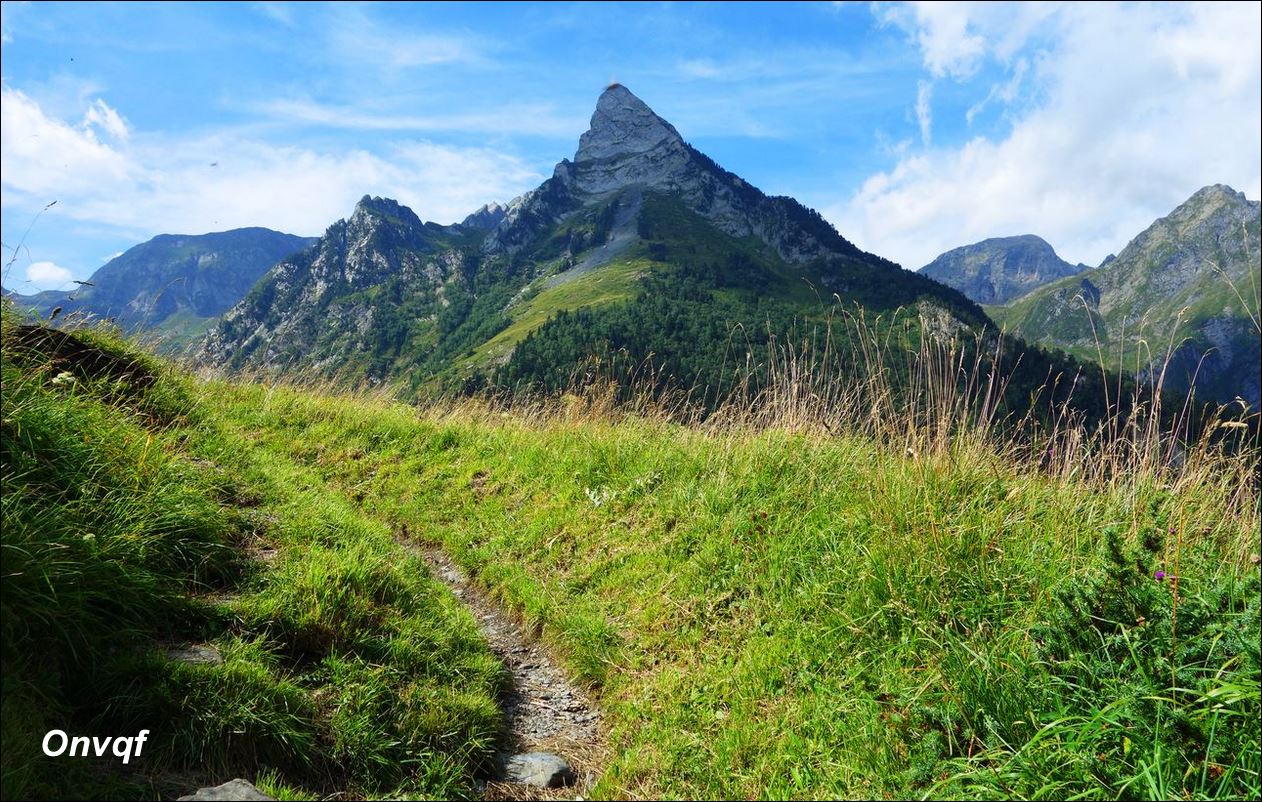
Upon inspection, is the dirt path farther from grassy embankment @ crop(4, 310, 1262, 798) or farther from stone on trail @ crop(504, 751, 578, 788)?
grassy embankment @ crop(4, 310, 1262, 798)

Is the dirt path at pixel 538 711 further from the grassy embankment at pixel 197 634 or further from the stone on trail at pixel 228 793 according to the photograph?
the stone on trail at pixel 228 793

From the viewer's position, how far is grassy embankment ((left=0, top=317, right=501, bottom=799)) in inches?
132

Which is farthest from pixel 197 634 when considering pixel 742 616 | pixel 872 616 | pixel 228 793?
pixel 872 616

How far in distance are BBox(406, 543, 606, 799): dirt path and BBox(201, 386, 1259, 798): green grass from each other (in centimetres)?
19

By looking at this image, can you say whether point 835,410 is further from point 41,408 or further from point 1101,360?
point 41,408

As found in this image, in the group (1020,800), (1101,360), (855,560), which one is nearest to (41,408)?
(855,560)

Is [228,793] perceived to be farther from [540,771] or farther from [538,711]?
[538,711]

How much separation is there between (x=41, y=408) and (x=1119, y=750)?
7152mm

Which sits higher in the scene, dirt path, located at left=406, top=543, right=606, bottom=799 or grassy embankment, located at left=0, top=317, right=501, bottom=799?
grassy embankment, located at left=0, top=317, right=501, bottom=799

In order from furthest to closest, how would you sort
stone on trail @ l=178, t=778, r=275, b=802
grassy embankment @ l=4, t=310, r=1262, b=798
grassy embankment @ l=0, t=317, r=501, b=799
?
grassy embankment @ l=0, t=317, r=501, b=799
grassy embankment @ l=4, t=310, r=1262, b=798
stone on trail @ l=178, t=778, r=275, b=802

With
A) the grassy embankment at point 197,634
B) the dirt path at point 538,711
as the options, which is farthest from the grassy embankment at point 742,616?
the dirt path at point 538,711

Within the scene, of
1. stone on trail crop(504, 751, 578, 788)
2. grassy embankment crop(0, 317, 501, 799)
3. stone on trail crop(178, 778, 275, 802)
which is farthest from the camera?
stone on trail crop(504, 751, 578, 788)

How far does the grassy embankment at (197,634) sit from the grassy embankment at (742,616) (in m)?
0.02

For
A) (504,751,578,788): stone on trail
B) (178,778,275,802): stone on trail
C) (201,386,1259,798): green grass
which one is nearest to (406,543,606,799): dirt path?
(504,751,578,788): stone on trail
